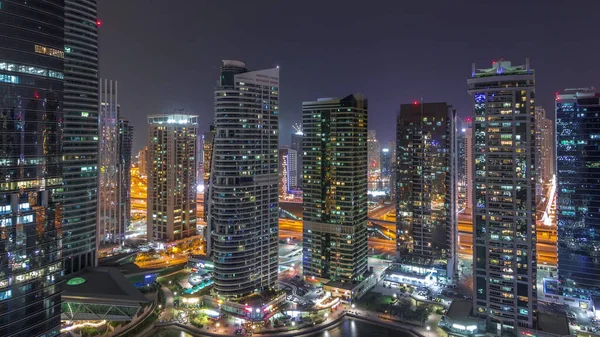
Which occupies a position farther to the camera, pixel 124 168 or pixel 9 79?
pixel 124 168

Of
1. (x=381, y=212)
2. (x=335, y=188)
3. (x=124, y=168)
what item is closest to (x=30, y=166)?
(x=335, y=188)

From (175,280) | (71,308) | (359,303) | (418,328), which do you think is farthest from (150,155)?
(418,328)

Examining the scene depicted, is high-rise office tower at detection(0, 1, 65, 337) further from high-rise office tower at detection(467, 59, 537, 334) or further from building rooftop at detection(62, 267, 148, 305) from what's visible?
high-rise office tower at detection(467, 59, 537, 334)

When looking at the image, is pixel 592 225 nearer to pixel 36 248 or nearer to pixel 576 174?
pixel 576 174

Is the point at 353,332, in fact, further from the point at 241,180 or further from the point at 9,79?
the point at 9,79

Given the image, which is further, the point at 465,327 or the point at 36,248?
the point at 465,327

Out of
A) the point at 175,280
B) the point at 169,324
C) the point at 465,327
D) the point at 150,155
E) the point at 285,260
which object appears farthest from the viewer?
the point at 150,155

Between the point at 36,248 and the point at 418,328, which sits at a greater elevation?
the point at 36,248
